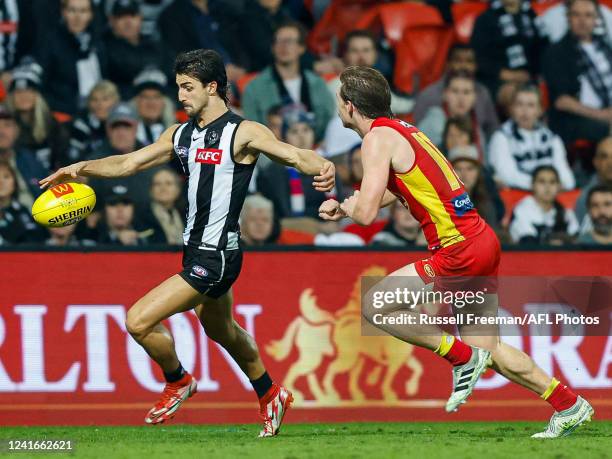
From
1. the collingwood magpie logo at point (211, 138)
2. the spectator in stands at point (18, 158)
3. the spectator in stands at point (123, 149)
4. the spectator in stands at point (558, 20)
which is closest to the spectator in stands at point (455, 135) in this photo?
the spectator in stands at point (558, 20)

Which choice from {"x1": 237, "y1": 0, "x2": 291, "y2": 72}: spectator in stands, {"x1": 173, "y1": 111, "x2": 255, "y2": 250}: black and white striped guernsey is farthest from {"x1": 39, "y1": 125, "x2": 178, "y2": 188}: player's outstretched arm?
{"x1": 237, "y1": 0, "x2": 291, "y2": 72}: spectator in stands

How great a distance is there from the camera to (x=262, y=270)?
402 inches

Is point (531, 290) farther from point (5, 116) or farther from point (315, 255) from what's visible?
point (5, 116)

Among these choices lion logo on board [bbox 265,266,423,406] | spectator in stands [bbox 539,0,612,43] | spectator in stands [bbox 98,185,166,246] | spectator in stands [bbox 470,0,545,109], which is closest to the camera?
lion logo on board [bbox 265,266,423,406]

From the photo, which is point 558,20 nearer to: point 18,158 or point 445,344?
point 18,158

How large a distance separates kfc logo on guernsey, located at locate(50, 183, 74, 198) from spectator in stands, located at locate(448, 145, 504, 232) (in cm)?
419

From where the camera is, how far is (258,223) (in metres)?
11.2

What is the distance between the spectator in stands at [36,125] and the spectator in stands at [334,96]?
2.53 m

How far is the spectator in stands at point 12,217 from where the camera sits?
11266 mm

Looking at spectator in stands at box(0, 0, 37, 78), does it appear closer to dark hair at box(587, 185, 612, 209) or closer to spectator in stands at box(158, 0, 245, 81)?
spectator in stands at box(158, 0, 245, 81)

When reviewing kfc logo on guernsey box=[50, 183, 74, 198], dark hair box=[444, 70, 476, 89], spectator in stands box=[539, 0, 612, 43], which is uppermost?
spectator in stands box=[539, 0, 612, 43]

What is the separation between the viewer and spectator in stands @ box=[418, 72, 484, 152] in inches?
490

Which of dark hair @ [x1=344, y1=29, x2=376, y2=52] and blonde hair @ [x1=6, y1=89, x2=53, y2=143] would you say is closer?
blonde hair @ [x1=6, y1=89, x2=53, y2=143]

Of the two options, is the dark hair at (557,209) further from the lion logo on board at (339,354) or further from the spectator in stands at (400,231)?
the lion logo on board at (339,354)
